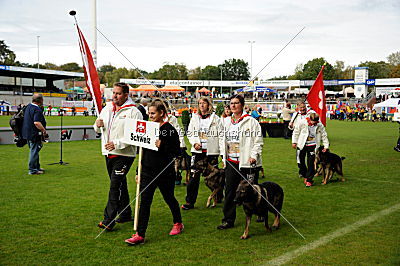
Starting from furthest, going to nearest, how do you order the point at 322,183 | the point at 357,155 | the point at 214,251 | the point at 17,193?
the point at 357,155 < the point at 322,183 < the point at 17,193 < the point at 214,251

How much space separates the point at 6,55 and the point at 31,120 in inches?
3740

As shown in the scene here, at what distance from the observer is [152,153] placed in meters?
5.43

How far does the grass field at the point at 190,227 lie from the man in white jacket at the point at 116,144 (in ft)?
1.42

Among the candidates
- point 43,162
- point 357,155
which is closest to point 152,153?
point 43,162

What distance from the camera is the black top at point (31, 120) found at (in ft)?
33.0

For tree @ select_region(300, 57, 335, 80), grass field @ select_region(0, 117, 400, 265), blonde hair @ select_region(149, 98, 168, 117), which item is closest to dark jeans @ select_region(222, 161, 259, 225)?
grass field @ select_region(0, 117, 400, 265)

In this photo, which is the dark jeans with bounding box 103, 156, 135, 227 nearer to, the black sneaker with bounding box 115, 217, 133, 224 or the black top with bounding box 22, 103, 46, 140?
the black sneaker with bounding box 115, 217, 133, 224

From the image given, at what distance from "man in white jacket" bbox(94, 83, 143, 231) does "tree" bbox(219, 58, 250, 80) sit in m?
95.9

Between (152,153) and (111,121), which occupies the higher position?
(111,121)

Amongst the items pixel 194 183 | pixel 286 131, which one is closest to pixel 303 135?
pixel 194 183

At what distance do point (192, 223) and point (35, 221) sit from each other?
2640 millimetres

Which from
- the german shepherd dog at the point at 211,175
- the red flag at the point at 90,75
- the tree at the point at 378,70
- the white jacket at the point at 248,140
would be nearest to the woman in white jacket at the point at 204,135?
the german shepherd dog at the point at 211,175

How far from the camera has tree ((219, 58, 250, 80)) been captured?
331 feet

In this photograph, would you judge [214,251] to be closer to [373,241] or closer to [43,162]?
[373,241]
